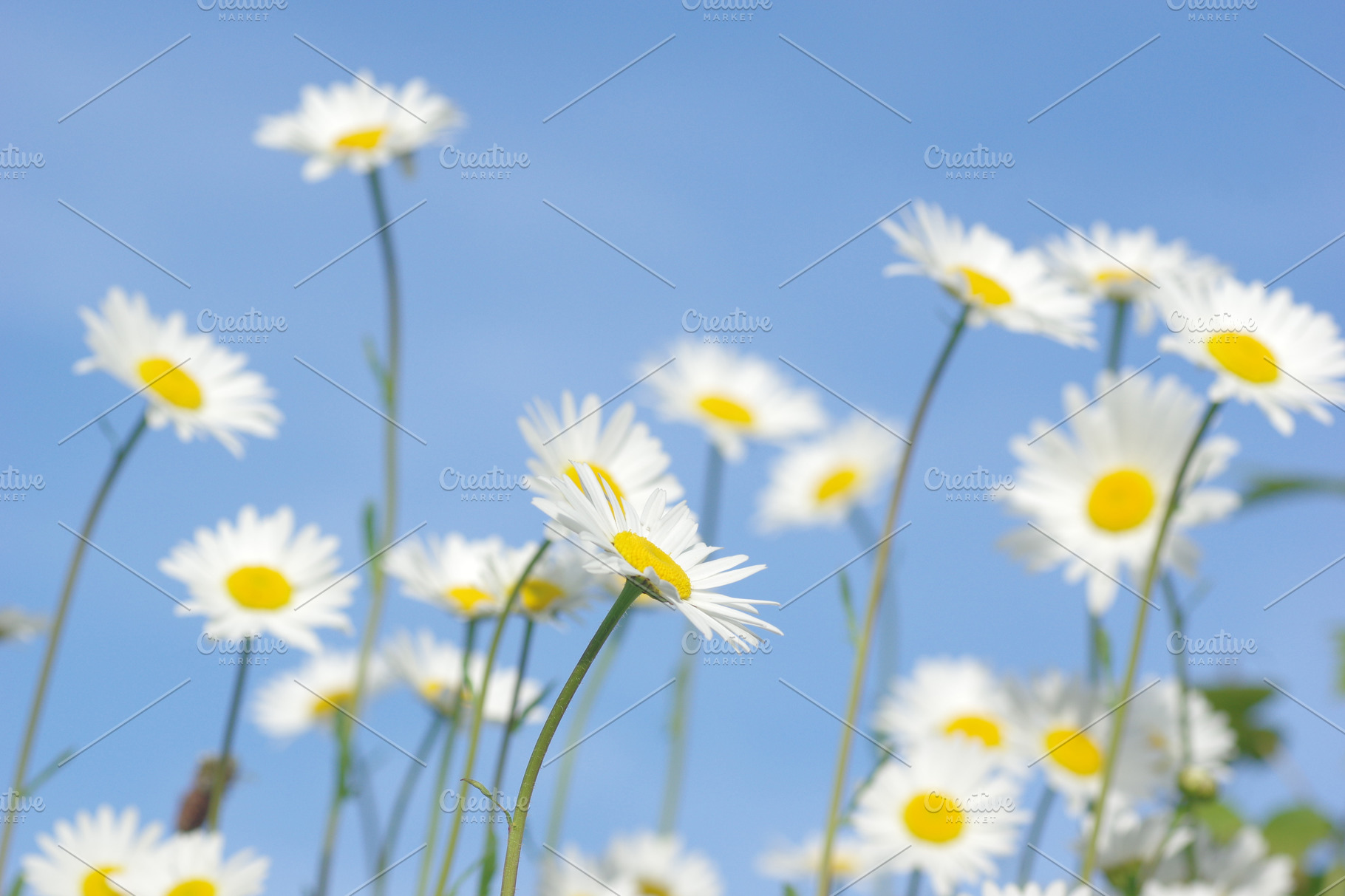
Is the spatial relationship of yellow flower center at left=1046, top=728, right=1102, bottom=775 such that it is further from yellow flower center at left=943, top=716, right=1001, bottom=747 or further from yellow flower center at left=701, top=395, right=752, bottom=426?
yellow flower center at left=701, top=395, right=752, bottom=426

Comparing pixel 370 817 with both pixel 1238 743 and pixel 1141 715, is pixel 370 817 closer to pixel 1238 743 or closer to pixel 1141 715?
pixel 1141 715

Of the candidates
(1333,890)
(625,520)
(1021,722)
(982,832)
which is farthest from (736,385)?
(625,520)

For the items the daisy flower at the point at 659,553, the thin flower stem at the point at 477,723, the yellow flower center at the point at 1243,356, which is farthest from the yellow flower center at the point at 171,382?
the yellow flower center at the point at 1243,356

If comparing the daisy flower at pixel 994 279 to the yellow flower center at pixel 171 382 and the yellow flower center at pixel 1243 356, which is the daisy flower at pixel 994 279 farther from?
the yellow flower center at pixel 171 382

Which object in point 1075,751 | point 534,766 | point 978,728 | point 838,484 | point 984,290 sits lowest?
point 534,766

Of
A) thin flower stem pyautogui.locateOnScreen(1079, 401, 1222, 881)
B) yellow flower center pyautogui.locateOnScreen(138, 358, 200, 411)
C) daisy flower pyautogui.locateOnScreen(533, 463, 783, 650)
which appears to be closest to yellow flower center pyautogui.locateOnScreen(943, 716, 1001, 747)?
thin flower stem pyautogui.locateOnScreen(1079, 401, 1222, 881)

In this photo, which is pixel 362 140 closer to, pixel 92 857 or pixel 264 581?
pixel 264 581

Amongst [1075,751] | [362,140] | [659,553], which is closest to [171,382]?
[362,140]

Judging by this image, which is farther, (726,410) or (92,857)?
(726,410)
